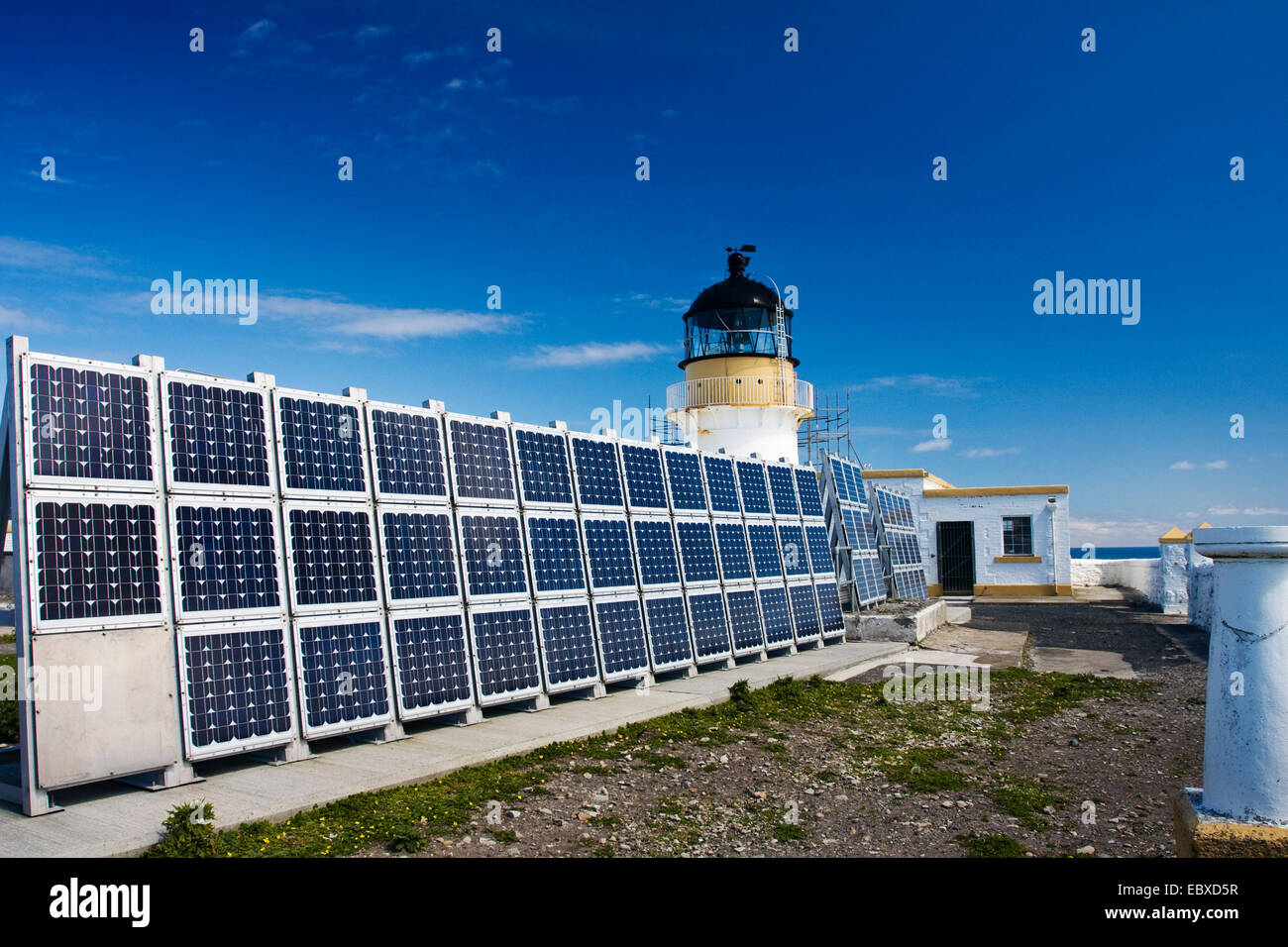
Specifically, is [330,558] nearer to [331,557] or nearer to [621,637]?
[331,557]

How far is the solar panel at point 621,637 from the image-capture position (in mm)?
12461

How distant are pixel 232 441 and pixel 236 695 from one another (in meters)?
2.46

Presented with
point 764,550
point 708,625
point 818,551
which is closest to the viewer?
point 708,625

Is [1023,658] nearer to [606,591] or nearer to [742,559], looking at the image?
[742,559]

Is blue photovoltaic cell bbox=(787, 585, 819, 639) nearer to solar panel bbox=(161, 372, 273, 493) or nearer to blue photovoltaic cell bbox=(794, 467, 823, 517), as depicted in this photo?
blue photovoltaic cell bbox=(794, 467, 823, 517)

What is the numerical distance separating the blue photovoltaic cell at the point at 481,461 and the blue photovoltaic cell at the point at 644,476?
2.78 meters

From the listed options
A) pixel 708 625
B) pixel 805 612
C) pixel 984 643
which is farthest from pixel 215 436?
pixel 984 643

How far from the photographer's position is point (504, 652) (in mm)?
10867

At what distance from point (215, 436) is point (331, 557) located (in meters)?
1.67

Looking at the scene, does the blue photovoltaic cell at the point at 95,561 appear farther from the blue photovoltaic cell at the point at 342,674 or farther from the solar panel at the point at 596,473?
the solar panel at the point at 596,473

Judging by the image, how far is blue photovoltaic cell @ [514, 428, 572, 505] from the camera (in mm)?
12078

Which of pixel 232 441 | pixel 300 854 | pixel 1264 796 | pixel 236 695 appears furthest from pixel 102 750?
pixel 1264 796

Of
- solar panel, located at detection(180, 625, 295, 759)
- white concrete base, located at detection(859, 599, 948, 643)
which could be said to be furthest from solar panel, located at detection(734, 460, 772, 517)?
solar panel, located at detection(180, 625, 295, 759)

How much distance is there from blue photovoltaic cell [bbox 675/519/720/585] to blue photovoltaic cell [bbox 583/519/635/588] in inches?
61.2
